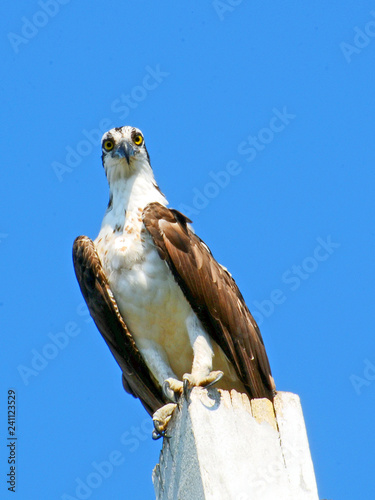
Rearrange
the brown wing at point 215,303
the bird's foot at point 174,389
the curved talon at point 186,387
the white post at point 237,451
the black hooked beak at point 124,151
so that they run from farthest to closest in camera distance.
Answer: the black hooked beak at point 124,151
the brown wing at point 215,303
the bird's foot at point 174,389
the curved talon at point 186,387
the white post at point 237,451

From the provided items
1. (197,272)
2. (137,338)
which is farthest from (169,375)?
(197,272)

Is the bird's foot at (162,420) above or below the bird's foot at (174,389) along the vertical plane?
below

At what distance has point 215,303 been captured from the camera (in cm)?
653

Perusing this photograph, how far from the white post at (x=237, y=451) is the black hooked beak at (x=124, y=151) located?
3.30 m

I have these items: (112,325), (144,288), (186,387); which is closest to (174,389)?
(186,387)

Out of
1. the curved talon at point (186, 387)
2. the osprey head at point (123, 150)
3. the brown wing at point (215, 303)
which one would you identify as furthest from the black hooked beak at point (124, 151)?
the curved talon at point (186, 387)

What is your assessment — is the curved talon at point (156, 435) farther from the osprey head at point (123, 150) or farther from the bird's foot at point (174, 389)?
the osprey head at point (123, 150)

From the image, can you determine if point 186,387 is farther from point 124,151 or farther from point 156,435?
point 124,151

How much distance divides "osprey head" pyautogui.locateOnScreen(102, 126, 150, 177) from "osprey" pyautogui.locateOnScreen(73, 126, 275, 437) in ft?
1.82

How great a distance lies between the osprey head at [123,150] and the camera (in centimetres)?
761

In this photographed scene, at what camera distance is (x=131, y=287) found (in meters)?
6.75

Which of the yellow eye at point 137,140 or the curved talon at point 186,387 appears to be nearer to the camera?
the curved talon at point 186,387

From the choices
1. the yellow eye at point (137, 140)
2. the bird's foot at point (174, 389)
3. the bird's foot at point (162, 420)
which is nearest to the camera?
the bird's foot at point (162, 420)

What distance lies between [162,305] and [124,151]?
1672 mm
